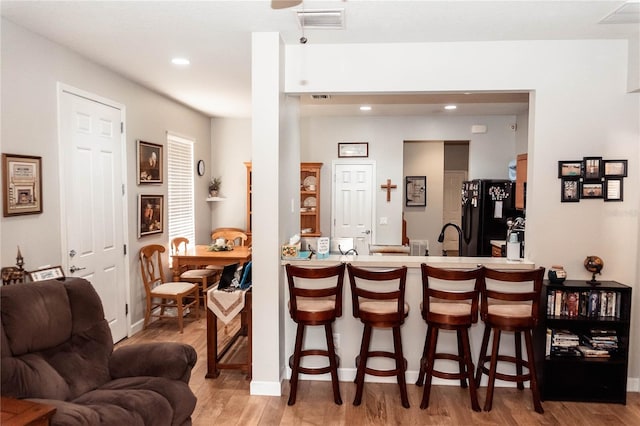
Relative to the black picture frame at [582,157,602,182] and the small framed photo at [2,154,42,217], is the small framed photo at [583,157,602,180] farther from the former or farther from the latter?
the small framed photo at [2,154,42,217]

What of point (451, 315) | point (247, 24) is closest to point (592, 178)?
point (451, 315)

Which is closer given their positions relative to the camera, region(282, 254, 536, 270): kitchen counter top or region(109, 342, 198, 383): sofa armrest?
region(109, 342, 198, 383): sofa armrest

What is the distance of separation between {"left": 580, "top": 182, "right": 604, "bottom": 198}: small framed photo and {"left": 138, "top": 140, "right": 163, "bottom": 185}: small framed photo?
4.33 metres

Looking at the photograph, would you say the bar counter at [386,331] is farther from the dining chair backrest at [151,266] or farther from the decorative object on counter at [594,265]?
the dining chair backrest at [151,266]

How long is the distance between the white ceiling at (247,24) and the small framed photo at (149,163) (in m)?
1.06

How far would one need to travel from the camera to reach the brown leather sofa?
2.15m

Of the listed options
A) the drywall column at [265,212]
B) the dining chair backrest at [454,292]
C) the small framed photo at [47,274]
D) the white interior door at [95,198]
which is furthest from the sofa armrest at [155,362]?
the dining chair backrest at [454,292]

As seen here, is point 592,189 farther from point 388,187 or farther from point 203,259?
point 203,259

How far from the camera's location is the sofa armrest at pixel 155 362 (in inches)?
102

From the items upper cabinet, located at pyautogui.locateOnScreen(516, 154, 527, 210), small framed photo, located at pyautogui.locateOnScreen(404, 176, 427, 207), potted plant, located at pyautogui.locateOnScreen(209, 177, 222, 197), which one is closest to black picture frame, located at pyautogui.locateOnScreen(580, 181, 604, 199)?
upper cabinet, located at pyautogui.locateOnScreen(516, 154, 527, 210)

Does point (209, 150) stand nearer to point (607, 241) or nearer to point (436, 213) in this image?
point (436, 213)

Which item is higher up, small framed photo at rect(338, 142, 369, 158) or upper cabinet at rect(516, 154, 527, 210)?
small framed photo at rect(338, 142, 369, 158)

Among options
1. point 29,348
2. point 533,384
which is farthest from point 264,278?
point 533,384

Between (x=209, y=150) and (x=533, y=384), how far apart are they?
5.67 metres
